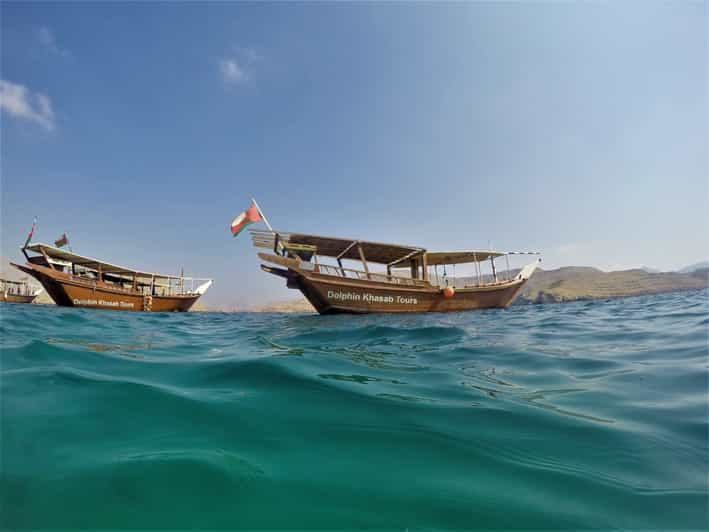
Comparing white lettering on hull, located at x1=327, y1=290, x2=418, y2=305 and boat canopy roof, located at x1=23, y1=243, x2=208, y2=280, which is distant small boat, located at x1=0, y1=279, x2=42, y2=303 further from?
white lettering on hull, located at x1=327, y1=290, x2=418, y2=305

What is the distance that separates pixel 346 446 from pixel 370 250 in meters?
13.0

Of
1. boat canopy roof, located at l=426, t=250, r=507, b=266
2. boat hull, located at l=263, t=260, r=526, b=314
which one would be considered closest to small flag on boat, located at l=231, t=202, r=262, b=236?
boat hull, located at l=263, t=260, r=526, b=314

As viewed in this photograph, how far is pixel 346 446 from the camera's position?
1.44 metres

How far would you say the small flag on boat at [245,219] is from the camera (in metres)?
11.5

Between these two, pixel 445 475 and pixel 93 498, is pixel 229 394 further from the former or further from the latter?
pixel 445 475

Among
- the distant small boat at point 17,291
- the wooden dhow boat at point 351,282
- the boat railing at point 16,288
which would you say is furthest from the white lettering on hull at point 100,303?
the boat railing at point 16,288

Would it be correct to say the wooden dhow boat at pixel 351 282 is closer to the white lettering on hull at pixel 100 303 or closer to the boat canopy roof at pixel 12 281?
the white lettering on hull at pixel 100 303

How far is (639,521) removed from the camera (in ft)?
3.37

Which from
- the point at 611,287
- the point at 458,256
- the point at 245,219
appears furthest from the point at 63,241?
the point at 611,287

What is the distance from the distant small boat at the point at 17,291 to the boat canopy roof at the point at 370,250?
120 feet

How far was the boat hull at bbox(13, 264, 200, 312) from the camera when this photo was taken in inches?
679

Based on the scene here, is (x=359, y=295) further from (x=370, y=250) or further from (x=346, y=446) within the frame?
(x=346, y=446)

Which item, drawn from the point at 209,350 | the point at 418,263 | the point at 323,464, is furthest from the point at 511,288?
the point at 323,464

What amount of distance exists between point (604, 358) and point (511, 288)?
49.3ft
